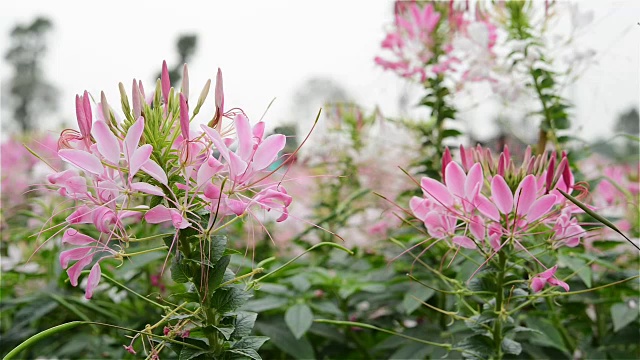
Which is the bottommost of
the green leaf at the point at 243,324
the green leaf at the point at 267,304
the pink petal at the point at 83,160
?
the green leaf at the point at 267,304

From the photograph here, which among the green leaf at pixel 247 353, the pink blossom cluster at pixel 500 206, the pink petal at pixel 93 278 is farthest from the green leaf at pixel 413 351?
the pink petal at pixel 93 278

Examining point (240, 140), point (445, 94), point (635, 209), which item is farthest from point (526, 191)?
point (635, 209)

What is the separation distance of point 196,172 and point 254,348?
0.16 meters

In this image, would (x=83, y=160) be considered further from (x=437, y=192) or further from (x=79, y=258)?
(x=437, y=192)

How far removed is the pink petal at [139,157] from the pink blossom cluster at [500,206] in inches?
10.7

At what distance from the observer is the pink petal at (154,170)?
1.57 ft

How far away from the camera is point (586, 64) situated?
1.04 m

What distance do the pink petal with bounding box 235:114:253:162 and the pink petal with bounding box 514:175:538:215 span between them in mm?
255

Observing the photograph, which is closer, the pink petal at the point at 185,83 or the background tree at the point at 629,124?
the pink petal at the point at 185,83

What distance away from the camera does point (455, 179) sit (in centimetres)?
60

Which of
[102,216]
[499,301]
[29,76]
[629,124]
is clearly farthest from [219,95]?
[29,76]

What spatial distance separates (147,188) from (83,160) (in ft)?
0.19

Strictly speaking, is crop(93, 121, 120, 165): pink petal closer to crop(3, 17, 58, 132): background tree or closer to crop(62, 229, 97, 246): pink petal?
crop(62, 229, 97, 246): pink petal

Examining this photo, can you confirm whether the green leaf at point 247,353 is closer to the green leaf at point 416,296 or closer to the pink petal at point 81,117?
the pink petal at point 81,117
